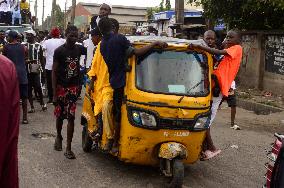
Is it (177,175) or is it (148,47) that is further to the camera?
(148,47)

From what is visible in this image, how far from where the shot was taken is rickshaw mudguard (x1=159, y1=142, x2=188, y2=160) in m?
5.61

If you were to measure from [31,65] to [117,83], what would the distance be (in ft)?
18.0

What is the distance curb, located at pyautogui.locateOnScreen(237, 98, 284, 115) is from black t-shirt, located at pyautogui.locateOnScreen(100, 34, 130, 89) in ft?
23.0

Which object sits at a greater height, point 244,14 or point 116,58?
point 244,14

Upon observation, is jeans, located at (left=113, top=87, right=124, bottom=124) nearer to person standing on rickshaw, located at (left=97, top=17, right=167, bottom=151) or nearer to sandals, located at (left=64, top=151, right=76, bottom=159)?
person standing on rickshaw, located at (left=97, top=17, right=167, bottom=151)

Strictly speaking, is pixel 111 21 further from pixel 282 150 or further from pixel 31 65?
pixel 31 65

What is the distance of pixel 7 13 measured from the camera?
15.1 m

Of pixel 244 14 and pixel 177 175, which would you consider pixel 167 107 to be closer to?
pixel 177 175

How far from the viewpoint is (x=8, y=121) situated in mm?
1862

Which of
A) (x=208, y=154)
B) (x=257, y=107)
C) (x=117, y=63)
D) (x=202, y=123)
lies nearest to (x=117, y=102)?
(x=117, y=63)

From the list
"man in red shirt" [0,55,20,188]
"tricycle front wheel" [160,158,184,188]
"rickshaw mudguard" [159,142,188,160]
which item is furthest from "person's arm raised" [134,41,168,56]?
"man in red shirt" [0,55,20,188]

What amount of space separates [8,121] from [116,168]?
4.78 meters

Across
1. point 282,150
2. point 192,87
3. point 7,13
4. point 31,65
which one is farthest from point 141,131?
point 7,13

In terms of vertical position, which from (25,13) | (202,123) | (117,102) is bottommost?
(202,123)
